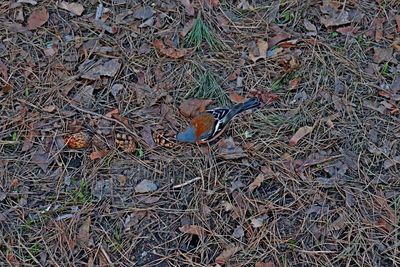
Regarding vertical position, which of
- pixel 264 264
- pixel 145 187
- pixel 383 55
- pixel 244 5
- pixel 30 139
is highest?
pixel 244 5

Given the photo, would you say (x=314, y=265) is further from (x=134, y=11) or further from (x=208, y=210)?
(x=134, y=11)

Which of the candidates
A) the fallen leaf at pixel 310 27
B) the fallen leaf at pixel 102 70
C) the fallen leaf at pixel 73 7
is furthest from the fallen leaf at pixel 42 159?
the fallen leaf at pixel 310 27

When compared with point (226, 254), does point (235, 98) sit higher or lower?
higher

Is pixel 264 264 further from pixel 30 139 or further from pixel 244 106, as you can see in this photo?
pixel 30 139

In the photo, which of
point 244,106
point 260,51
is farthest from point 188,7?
point 244,106

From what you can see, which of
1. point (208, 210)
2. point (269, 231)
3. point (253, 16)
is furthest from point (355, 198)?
point (253, 16)

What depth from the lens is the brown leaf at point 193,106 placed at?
2.90 metres

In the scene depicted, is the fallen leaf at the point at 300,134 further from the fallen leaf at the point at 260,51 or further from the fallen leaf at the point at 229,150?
the fallen leaf at the point at 260,51

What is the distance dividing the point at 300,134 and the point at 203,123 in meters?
0.50

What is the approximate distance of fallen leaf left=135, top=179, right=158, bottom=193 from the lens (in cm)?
267

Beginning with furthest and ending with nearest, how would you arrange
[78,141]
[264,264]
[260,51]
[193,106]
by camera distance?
[260,51]
[193,106]
[78,141]
[264,264]

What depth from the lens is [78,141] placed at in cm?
277

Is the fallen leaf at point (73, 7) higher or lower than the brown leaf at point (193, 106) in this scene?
higher

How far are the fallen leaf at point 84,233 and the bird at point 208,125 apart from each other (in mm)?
603
